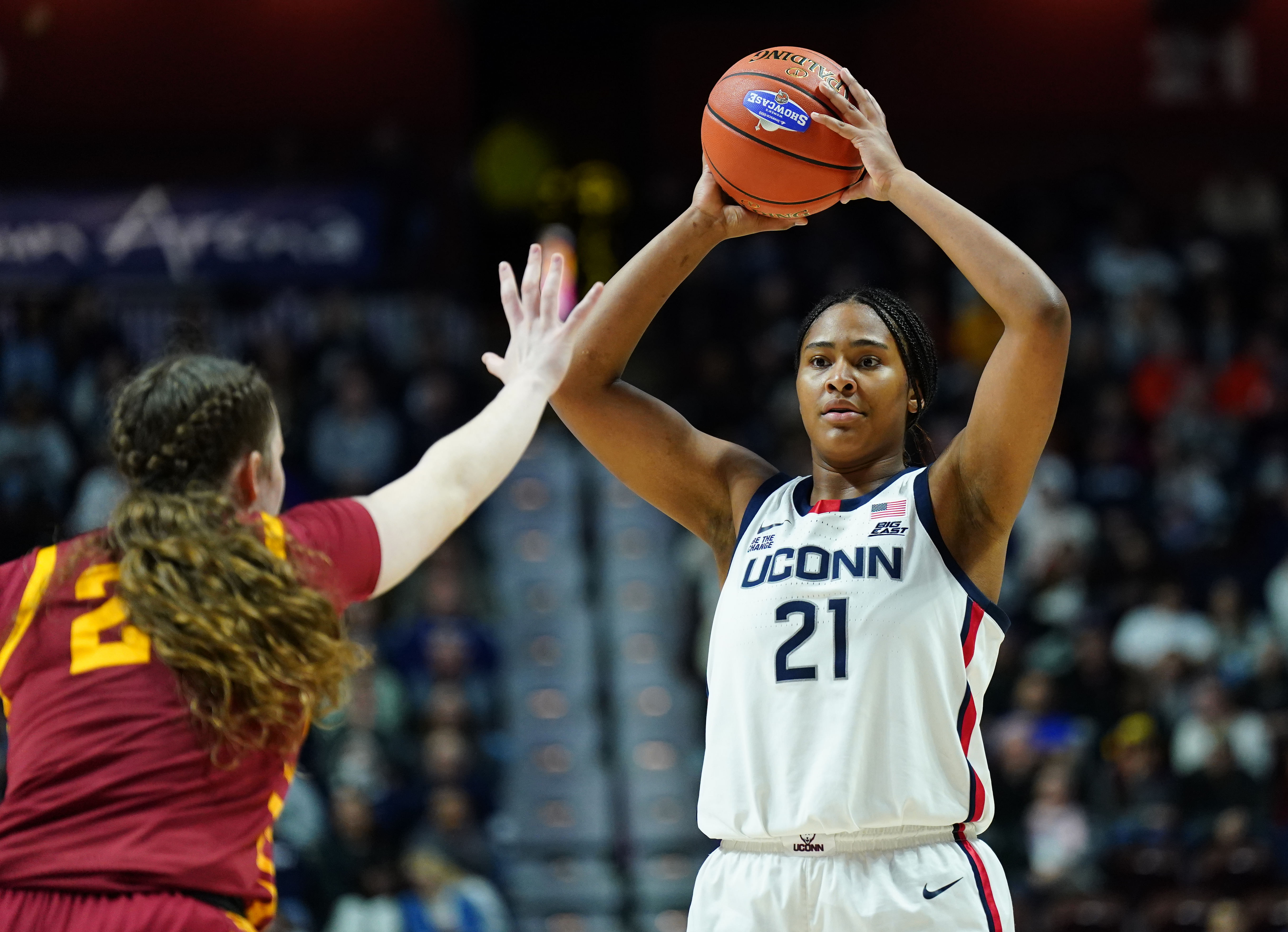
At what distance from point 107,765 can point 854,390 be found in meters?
1.92

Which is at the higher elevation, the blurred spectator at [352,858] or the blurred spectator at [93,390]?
the blurred spectator at [93,390]

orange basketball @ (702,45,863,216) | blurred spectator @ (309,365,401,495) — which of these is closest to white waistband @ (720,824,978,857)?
orange basketball @ (702,45,863,216)

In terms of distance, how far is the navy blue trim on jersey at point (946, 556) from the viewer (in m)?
3.51

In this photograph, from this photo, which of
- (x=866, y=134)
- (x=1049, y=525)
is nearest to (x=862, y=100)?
(x=866, y=134)

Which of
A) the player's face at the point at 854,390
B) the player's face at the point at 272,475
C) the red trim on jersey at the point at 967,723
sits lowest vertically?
the red trim on jersey at the point at 967,723

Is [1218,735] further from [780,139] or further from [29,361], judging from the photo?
[29,361]

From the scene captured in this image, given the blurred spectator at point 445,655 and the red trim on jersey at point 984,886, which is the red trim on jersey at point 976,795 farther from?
the blurred spectator at point 445,655

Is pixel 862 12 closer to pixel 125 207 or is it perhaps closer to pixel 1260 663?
pixel 125 207

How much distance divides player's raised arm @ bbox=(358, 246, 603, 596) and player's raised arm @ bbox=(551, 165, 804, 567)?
0.63 m

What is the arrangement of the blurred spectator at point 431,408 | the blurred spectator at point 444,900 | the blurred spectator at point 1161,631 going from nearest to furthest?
the blurred spectator at point 444,900 < the blurred spectator at point 1161,631 < the blurred spectator at point 431,408

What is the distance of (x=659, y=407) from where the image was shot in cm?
404

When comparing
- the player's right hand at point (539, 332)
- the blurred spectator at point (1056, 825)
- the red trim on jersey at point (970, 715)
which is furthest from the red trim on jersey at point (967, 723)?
the blurred spectator at point (1056, 825)

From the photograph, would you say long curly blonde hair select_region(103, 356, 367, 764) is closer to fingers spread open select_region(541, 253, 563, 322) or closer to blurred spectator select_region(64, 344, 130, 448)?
fingers spread open select_region(541, 253, 563, 322)

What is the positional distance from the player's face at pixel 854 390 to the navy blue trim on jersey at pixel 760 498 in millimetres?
153
